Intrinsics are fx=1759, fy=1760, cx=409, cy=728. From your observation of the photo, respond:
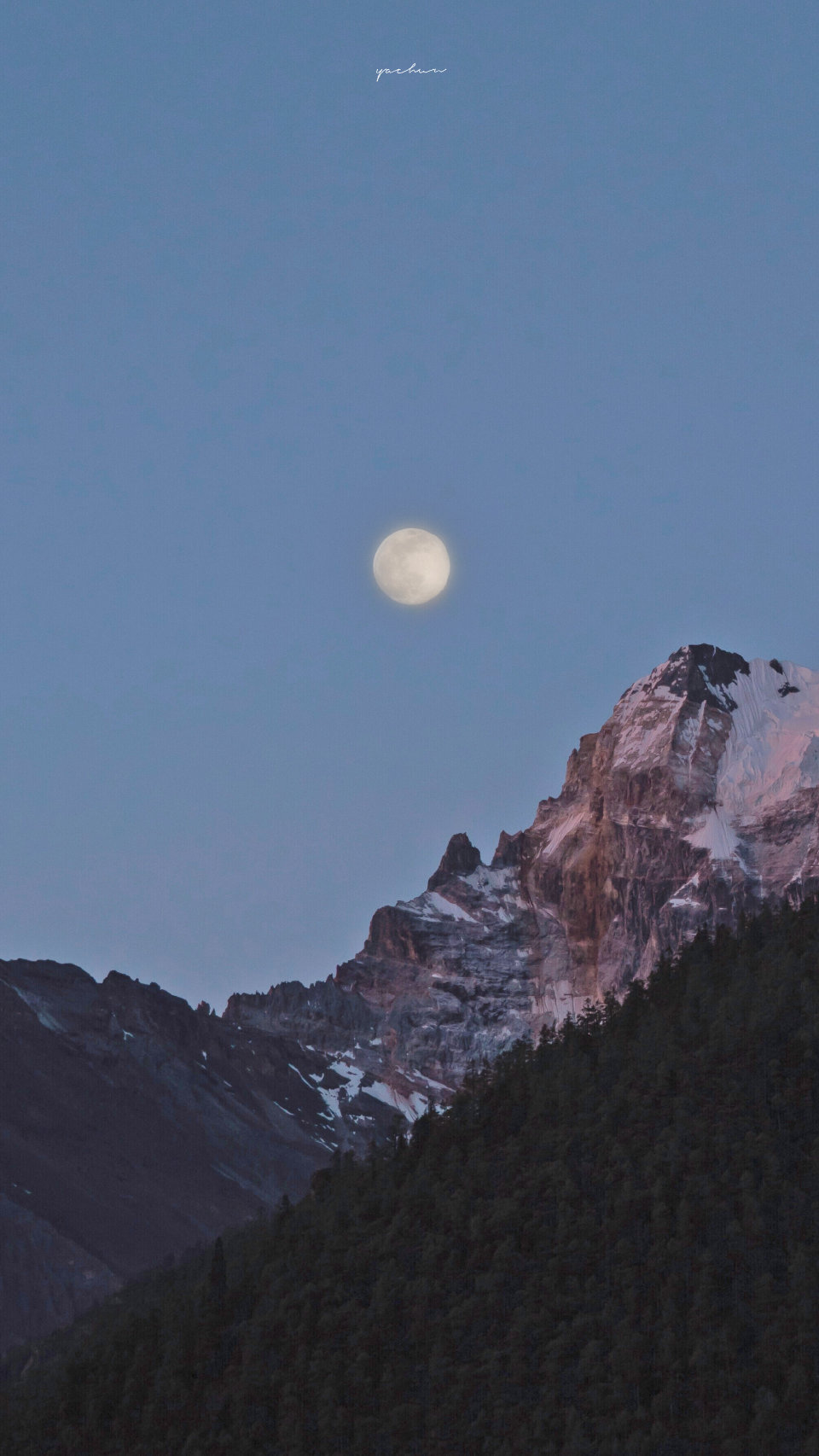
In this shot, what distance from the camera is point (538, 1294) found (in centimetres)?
13512

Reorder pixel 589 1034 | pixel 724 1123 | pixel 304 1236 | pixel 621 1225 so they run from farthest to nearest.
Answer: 1. pixel 589 1034
2. pixel 304 1236
3. pixel 724 1123
4. pixel 621 1225

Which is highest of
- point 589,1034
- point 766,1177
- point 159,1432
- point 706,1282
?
point 589,1034

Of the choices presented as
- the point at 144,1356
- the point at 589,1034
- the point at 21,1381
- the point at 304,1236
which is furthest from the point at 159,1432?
the point at 589,1034

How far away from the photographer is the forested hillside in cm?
12112

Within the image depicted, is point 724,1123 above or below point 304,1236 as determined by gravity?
above

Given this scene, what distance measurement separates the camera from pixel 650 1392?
121 m

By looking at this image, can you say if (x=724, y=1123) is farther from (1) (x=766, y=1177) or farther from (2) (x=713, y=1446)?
(2) (x=713, y=1446)

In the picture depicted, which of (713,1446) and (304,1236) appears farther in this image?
(304,1236)

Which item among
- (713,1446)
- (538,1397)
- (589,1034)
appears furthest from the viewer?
(589,1034)

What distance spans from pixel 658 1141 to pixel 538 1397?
94.7 feet

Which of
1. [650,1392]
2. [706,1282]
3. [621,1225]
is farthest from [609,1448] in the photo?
[621,1225]

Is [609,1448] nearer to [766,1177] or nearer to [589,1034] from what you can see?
[766,1177]

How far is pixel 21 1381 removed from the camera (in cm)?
17212

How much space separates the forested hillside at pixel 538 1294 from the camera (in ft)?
397
